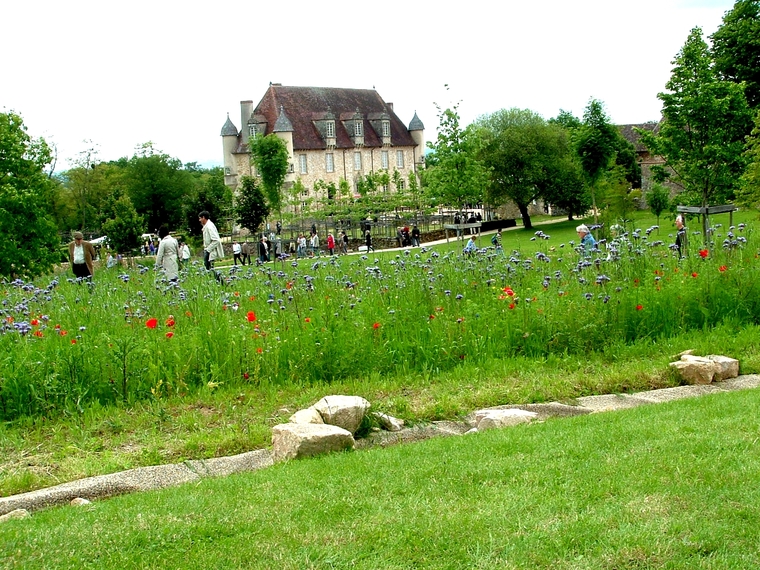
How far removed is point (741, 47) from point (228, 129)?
50.4 metres

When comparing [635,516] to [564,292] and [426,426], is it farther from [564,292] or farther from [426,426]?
[564,292]

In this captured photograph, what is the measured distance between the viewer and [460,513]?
395 cm

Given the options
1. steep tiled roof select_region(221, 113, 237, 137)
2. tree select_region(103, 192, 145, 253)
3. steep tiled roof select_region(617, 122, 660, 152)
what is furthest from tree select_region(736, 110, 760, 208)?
steep tiled roof select_region(221, 113, 237, 137)

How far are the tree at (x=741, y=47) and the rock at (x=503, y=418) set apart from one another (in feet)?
127

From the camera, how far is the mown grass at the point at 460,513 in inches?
138

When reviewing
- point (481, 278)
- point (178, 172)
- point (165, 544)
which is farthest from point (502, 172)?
point (165, 544)

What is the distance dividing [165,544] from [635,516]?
2.24 metres

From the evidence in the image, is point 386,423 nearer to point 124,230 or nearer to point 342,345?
point 342,345

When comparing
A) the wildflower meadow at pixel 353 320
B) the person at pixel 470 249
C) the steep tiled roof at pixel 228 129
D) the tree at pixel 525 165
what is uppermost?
the steep tiled roof at pixel 228 129

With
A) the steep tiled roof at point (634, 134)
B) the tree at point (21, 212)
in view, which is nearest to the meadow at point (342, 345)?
the tree at point (21, 212)

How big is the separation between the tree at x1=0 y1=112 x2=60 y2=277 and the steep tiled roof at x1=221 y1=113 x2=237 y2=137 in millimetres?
51605

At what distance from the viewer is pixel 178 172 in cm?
8138

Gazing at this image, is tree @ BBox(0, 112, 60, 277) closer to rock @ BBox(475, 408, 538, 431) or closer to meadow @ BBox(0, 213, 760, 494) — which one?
meadow @ BBox(0, 213, 760, 494)

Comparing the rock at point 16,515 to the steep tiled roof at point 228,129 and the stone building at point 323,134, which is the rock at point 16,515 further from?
the steep tiled roof at point 228,129
